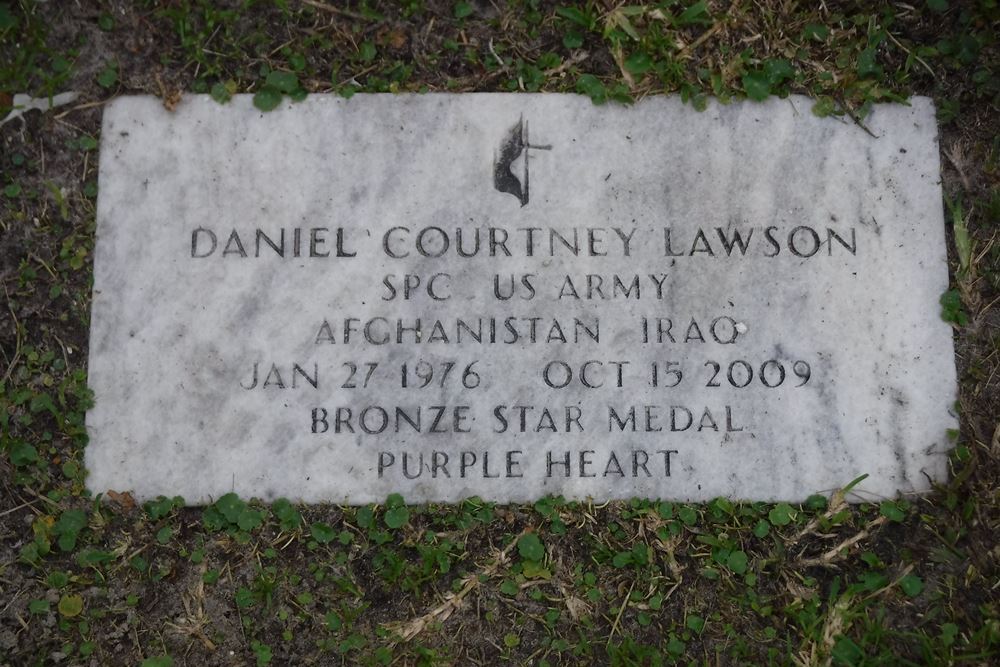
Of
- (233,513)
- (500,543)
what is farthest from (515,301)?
(233,513)

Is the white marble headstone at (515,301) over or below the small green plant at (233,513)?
over

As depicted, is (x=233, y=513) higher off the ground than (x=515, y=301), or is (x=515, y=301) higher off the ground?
(x=515, y=301)

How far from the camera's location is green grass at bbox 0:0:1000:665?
2738 millimetres

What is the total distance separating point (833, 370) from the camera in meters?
2.77

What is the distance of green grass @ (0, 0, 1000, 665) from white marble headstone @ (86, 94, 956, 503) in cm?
8

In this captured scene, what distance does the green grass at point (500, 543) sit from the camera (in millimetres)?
2738

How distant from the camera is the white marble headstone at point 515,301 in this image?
2.75m

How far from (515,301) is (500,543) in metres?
0.79

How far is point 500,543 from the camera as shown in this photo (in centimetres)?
279

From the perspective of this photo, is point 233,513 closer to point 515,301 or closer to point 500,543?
point 500,543

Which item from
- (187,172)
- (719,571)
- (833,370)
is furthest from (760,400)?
(187,172)

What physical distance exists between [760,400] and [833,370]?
0.85 ft

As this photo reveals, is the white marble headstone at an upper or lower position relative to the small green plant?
upper

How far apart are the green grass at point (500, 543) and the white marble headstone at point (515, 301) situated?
0.28 feet
